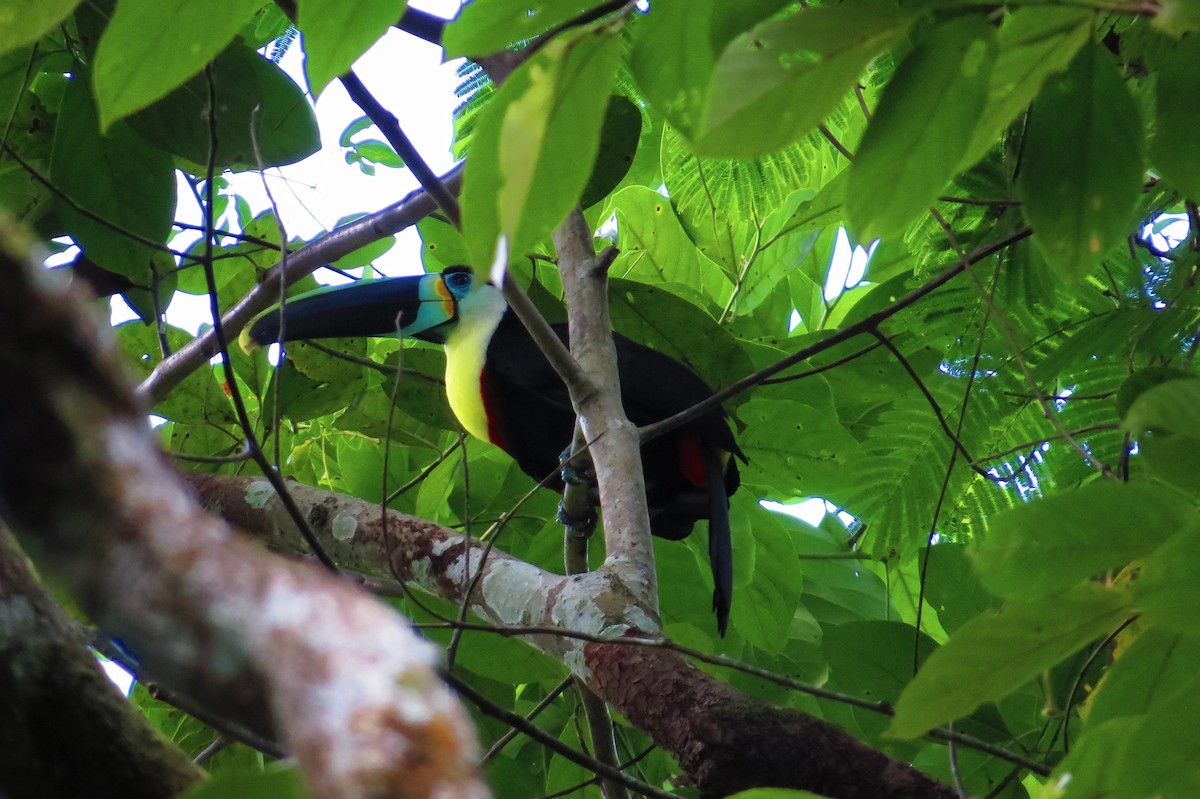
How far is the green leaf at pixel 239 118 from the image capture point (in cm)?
190

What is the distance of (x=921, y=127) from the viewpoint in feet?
2.82

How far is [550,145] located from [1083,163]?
1.57 feet

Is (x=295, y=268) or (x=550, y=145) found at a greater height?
(x=295, y=268)

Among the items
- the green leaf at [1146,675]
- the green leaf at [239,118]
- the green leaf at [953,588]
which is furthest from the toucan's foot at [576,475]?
the green leaf at [1146,675]

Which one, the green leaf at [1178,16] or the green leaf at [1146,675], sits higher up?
the green leaf at [1178,16]

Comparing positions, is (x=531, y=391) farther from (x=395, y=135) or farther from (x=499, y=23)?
(x=499, y=23)

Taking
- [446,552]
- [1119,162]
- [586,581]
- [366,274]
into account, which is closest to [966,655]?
[1119,162]

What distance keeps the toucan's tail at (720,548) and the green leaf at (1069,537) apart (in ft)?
5.22

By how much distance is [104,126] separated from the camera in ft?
3.05

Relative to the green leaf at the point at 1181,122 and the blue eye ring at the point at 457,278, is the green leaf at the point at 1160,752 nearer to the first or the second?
the green leaf at the point at 1181,122

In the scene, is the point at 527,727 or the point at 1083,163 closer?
the point at 1083,163

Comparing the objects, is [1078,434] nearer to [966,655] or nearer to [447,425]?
[966,655]

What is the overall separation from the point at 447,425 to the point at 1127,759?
2.10 metres

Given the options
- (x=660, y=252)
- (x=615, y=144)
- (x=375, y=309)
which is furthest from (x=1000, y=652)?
(x=375, y=309)
